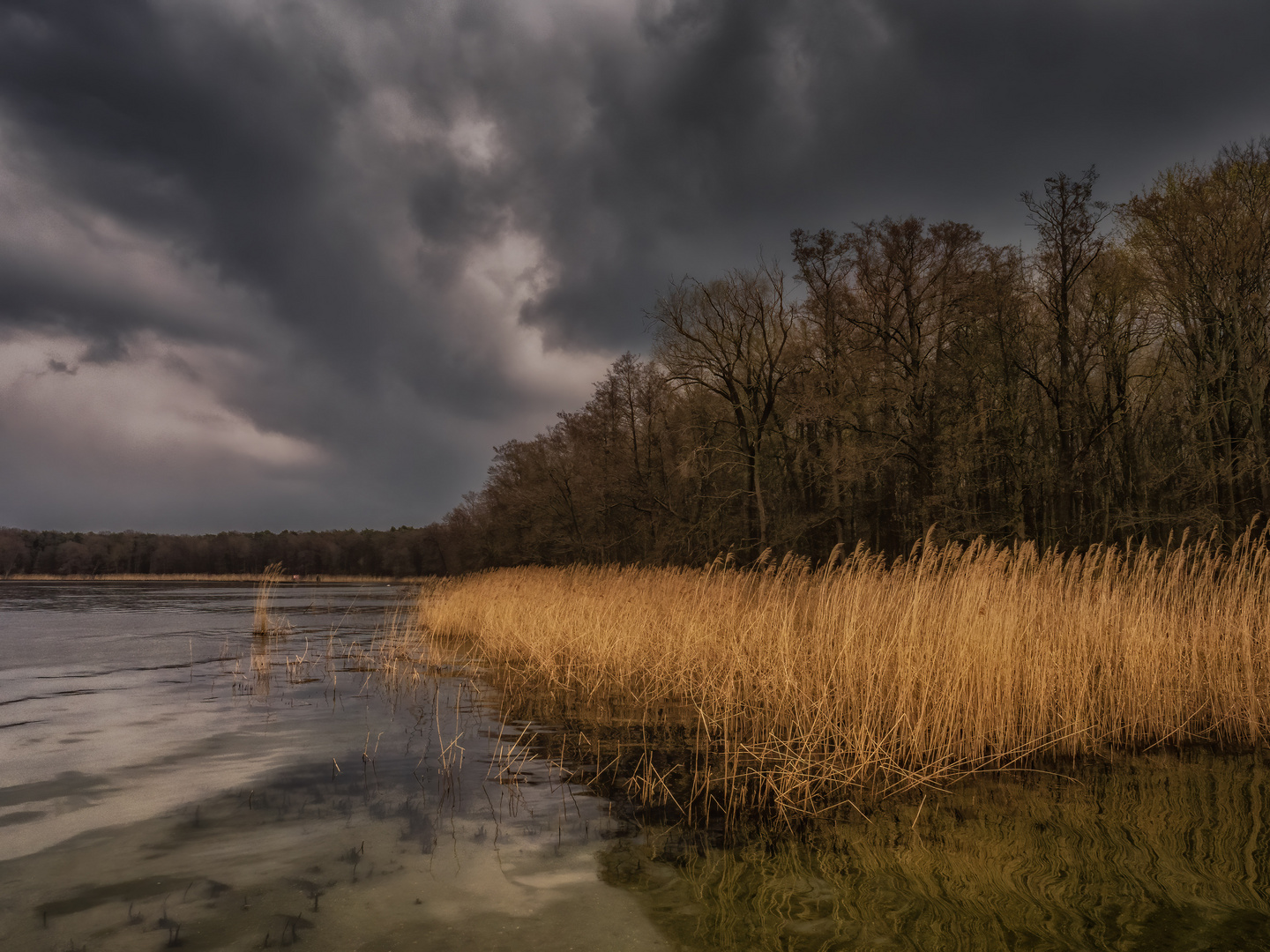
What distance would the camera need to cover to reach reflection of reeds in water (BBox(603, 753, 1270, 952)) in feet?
11.5

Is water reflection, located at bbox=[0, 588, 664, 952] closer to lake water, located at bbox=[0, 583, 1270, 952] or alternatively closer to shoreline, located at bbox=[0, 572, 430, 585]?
lake water, located at bbox=[0, 583, 1270, 952]

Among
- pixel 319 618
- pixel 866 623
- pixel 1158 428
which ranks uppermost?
pixel 1158 428

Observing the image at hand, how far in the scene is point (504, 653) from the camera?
12.9 m

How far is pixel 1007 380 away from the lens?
68.3 feet

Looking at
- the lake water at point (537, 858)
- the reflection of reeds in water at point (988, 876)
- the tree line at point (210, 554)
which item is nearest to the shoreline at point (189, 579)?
the tree line at point (210, 554)

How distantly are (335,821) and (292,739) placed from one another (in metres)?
2.87

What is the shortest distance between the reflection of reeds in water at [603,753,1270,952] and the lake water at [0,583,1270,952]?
2 centimetres

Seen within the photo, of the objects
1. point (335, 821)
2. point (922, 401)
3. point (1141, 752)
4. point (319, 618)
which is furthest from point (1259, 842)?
point (319, 618)

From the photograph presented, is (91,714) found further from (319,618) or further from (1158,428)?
(1158,428)

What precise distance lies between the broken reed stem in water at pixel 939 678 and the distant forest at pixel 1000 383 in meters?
8.19

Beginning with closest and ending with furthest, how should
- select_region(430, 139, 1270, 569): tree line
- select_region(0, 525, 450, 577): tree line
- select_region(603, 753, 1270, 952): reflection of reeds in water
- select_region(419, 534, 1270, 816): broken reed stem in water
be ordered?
select_region(603, 753, 1270, 952): reflection of reeds in water
select_region(419, 534, 1270, 816): broken reed stem in water
select_region(430, 139, 1270, 569): tree line
select_region(0, 525, 450, 577): tree line

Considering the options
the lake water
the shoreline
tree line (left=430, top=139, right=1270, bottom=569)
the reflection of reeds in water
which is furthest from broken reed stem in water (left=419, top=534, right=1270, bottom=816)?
the shoreline

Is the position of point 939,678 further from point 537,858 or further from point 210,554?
point 210,554

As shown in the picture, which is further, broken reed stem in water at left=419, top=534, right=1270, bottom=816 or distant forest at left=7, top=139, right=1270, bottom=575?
distant forest at left=7, top=139, right=1270, bottom=575
